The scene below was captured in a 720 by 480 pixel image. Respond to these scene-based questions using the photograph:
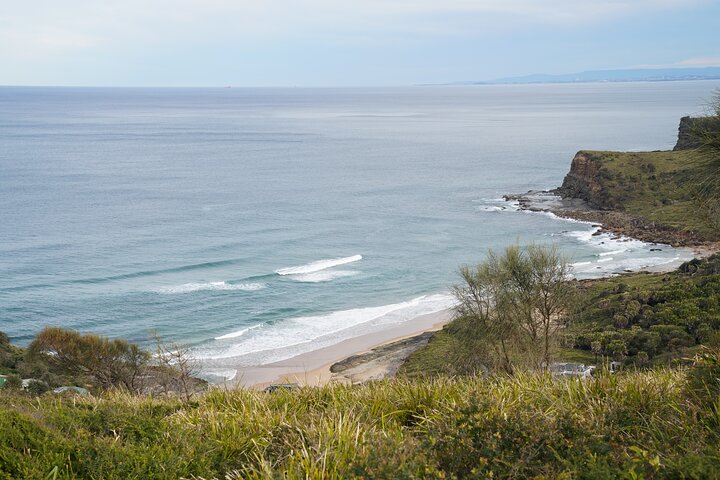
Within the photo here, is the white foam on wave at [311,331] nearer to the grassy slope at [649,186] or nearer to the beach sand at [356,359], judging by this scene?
the beach sand at [356,359]

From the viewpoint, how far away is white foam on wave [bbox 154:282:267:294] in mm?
47969

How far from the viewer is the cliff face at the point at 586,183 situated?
79750 millimetres

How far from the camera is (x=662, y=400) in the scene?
7676mm

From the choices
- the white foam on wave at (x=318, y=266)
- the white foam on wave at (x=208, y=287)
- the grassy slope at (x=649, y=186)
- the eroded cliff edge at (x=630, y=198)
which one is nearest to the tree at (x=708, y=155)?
the white foam on wave at (x=208, y=287)

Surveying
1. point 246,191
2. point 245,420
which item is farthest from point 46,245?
point 245,420

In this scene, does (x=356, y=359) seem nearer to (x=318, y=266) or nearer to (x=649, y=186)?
(x=318, y=266)

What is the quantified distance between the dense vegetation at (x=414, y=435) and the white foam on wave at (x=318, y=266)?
44.1 metres

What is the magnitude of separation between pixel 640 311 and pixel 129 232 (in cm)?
4571

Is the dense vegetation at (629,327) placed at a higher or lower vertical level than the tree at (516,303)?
lower

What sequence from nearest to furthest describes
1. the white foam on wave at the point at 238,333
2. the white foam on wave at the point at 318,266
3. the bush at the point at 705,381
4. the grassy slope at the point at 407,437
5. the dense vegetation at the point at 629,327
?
the grassy slope at the point at 407,437, the bush at the point at 705,381, the dense vegetation at the point at 629,327, the white foam on wave at the point at 238,333, the white foam on wave at the point at 318,266

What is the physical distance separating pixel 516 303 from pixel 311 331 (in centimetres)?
1823

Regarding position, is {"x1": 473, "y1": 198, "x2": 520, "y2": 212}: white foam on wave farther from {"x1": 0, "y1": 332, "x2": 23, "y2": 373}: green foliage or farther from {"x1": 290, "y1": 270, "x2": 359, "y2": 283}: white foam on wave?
{"x1": 0, "y1": 332, "x2": 23, "y2": 373}: green foliage

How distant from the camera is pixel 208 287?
159ft

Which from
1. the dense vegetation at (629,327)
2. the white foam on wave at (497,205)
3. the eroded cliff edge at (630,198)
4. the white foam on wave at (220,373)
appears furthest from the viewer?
the white foam on wave at (497,205)
